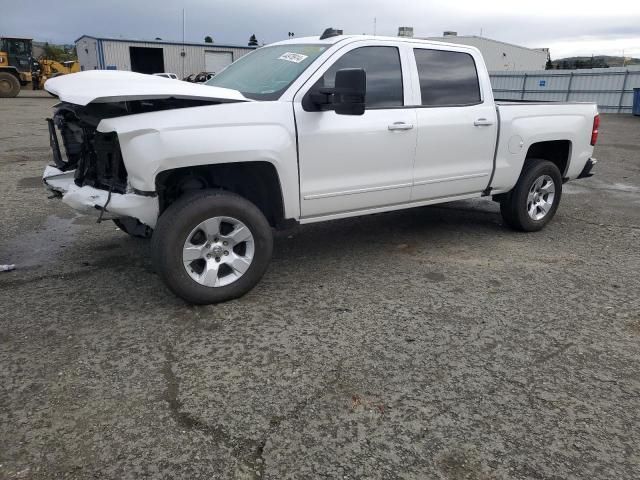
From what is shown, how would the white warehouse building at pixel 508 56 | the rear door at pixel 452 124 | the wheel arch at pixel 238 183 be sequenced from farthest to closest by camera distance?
the white warehouse building at pixel 508 56 < the rear door at pixel 452 124 < the wheel arch at pixel 238 183

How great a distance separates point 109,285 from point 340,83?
2378mm

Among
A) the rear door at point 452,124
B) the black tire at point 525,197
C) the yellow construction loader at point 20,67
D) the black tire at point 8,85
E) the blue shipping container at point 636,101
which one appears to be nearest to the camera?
the rear door at point 452,124

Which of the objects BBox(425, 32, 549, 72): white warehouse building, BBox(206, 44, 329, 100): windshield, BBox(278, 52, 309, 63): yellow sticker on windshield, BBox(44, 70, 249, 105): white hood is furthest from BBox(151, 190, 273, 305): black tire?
BBox(425, 32, 549, 72): white warehouse building

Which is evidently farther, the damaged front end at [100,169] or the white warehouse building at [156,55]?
the white warehouse building at [156,55]

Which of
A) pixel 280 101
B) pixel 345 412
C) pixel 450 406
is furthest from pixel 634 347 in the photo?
pixel 280 101

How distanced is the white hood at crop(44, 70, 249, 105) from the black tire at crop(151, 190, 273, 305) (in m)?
0.68

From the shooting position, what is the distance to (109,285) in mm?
4285

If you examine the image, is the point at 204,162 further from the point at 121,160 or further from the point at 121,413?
the point at 121,413

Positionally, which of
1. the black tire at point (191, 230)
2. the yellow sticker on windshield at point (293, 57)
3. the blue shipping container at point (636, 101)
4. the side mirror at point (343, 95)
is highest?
the yellow sticker on windshield at point (293, 57)

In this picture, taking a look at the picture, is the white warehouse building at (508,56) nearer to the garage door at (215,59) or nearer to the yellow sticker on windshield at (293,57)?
the garage door at (215,59)

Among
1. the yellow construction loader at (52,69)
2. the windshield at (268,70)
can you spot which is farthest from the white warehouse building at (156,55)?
the windshield at (268,70)

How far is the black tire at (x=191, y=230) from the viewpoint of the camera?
3.63 m

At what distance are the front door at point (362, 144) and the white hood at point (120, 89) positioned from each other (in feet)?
2.11

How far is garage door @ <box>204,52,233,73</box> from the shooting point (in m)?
43.9
